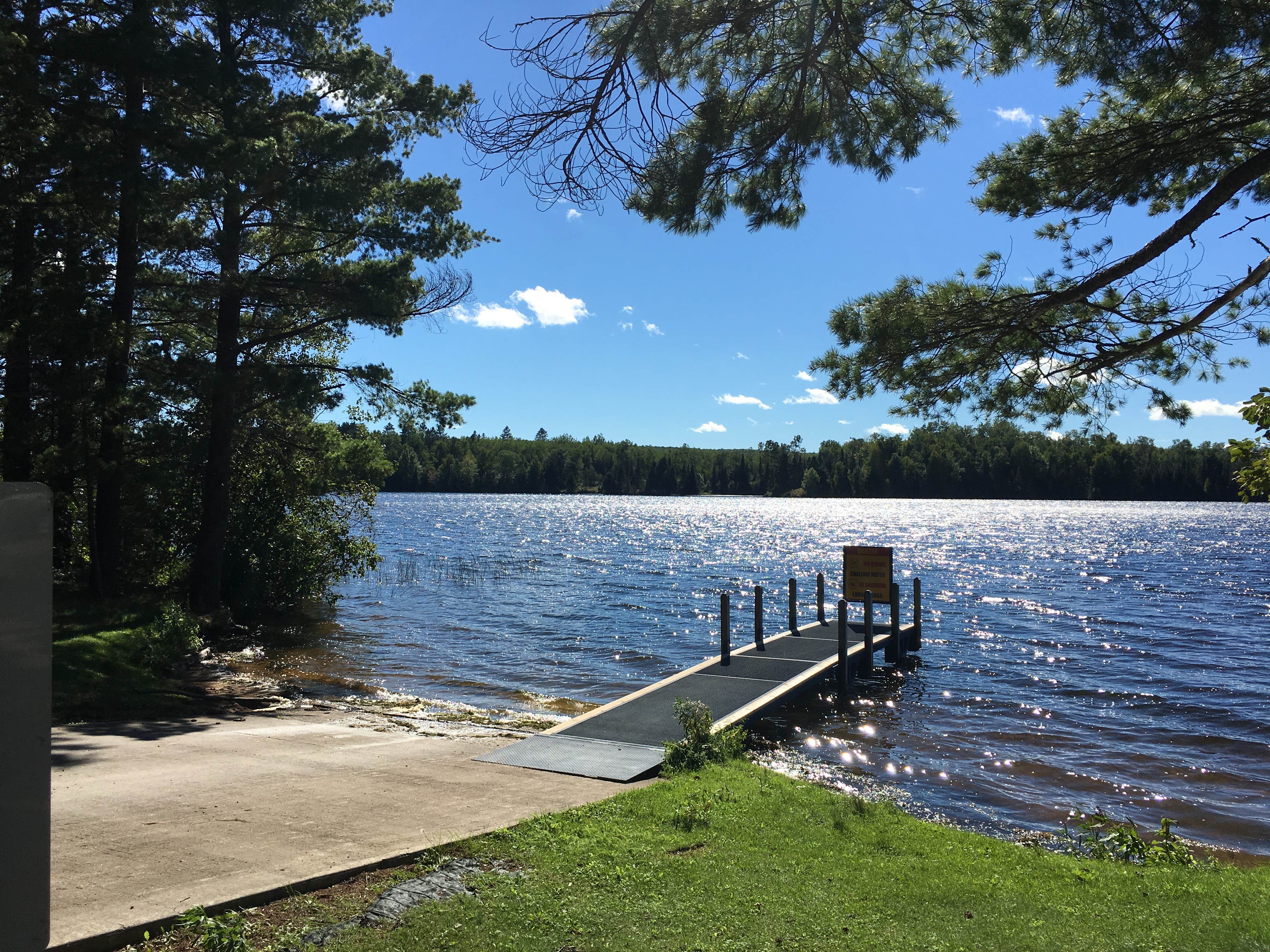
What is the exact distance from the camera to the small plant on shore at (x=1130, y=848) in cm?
717

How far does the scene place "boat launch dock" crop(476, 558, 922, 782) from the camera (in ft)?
29.0

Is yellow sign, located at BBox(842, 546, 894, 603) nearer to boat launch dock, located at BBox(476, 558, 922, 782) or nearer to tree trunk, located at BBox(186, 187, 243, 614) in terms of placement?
boat launch dock, located at BBox(476, 558, 922, 782)

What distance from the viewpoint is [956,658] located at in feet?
71.5

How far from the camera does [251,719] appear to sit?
432 inches

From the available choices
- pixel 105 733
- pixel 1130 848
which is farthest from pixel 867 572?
pixel 105 733

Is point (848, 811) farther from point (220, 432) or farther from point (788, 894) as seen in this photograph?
point (220, 432)

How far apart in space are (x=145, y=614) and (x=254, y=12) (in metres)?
10.7

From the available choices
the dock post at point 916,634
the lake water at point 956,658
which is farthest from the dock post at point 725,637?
the dock post at point 916,634

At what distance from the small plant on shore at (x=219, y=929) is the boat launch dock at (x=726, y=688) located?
13.4 ft

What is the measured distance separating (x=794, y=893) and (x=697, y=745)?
3743 mm

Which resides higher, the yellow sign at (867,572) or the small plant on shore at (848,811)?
the yellow sign at (867,572)

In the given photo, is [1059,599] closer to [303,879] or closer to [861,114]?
[861,114]

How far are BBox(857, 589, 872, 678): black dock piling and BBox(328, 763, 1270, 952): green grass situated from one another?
37.5 feet

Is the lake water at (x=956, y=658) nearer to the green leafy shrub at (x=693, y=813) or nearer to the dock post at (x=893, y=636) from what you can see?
the dock post at (x=893, y=636)
